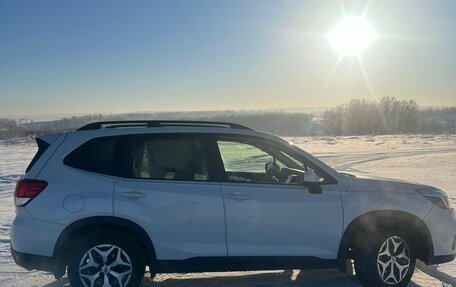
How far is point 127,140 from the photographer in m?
4.51

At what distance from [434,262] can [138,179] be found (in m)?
3.25

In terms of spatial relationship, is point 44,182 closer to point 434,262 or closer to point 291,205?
point 291,205

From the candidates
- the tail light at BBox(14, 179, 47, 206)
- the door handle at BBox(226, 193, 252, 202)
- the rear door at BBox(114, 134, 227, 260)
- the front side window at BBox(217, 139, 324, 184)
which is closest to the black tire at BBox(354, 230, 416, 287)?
the front side window at BBox(217, 139, 324, 184)

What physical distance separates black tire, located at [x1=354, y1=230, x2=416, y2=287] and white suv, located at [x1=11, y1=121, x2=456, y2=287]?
0.03ft

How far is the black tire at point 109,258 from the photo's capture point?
4.24 metres

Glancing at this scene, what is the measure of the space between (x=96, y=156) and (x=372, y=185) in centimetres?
290

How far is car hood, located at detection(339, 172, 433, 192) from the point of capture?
462 cm

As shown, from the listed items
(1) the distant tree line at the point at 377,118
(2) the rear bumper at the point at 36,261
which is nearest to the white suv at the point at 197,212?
(2) the rear bumper at the point at 36,261

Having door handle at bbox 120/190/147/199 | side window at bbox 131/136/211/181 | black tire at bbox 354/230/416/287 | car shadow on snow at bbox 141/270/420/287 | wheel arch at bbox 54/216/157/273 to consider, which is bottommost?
car shadow on snow at bbox 141/270/420/287

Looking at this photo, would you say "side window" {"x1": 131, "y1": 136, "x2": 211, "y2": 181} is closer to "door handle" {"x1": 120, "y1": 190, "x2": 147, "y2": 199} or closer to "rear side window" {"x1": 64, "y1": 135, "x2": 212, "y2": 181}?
"rear side window" {"x1": 64, "y1": 135, "x2": 212, "y2": 181}

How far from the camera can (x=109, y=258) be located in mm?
4305

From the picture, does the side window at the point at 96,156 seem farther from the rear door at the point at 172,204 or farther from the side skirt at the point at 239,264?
the side skirt at the point at 239,264

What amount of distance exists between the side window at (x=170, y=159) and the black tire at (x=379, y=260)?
1818 millimetres

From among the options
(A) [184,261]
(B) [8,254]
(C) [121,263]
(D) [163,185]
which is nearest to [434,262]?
(A) [184,261]
